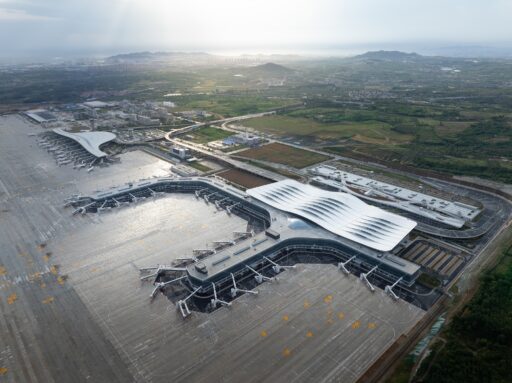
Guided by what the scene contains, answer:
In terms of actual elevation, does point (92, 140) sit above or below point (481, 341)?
below

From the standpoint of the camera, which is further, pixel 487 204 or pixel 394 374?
pixel 487 204

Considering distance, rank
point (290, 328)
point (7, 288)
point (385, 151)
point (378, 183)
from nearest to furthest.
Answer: point (290, 328)
point (7, 288)
point (378, 183)
point (385, 151)

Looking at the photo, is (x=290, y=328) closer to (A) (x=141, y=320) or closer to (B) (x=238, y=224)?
(A) (x=141, y=320)

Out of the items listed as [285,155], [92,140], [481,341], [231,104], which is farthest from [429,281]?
[231,104]

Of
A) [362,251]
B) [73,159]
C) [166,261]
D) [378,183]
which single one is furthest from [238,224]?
[73,159]

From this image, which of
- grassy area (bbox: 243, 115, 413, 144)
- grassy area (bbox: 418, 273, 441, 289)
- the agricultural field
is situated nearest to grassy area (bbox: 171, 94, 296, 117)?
grassy area (bbox: 243, 115, 413, 144)

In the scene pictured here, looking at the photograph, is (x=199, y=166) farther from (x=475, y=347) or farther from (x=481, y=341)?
(x=481, y=341)

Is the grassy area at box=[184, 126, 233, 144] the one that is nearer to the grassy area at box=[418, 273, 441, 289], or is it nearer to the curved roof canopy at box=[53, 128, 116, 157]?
the curved roof canopy at box=[53, 128, 116, 157]
